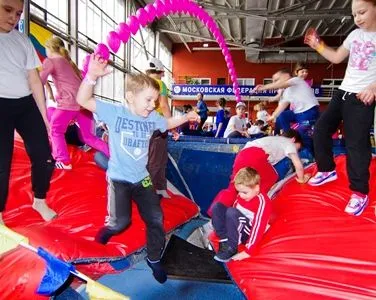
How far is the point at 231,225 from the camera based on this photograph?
92.2 inches

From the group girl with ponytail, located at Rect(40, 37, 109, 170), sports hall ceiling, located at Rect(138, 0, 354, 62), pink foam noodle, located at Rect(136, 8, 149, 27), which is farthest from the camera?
sports hall ceiling, located at Rect(138, 0, 354, 62)

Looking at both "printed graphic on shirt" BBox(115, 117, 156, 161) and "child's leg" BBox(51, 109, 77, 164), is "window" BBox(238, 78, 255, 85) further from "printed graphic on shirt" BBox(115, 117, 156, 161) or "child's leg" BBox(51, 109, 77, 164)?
"printed graphic on shirt" BBox(115, 117, 156, 161)

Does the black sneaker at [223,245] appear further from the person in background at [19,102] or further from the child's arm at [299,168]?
the person in background at [19,102]

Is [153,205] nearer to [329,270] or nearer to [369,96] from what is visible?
[329,270]

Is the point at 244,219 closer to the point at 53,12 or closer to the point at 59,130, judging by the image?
the point at 59,130

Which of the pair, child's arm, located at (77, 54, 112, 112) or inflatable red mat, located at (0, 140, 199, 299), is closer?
inflatable red mat, located at (0, 140, 199, 299)

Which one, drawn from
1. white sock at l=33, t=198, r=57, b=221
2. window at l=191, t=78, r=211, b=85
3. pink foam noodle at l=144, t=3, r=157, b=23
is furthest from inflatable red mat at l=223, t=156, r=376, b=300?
window at l=191, t=78, r=211, b=85

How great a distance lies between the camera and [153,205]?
6.74ft

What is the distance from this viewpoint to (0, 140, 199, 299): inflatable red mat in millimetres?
1756

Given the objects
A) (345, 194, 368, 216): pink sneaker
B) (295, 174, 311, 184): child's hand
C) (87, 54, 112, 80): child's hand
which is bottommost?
(345, 194, 368, 216): pink sneaker

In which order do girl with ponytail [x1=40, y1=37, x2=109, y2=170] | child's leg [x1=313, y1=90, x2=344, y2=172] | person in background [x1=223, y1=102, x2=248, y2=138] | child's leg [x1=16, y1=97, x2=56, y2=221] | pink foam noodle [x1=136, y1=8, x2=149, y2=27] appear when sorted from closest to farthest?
child's leg [x1=16, y1=97, x2=56, y2=221] < child's leg [x1=313, y1=90, x2=344, y2=172] < girl with ponytail [x1=40, y1=37, x2=109, y2=170] < pink foam noodle [x1=136, y1=8, x2=149, y2=27] < person in background [x1=223, y1=102, x2=248, y2=138]

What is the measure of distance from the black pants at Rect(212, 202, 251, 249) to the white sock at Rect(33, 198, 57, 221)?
1040mm

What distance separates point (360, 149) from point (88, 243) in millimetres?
1672

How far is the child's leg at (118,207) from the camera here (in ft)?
6.61
